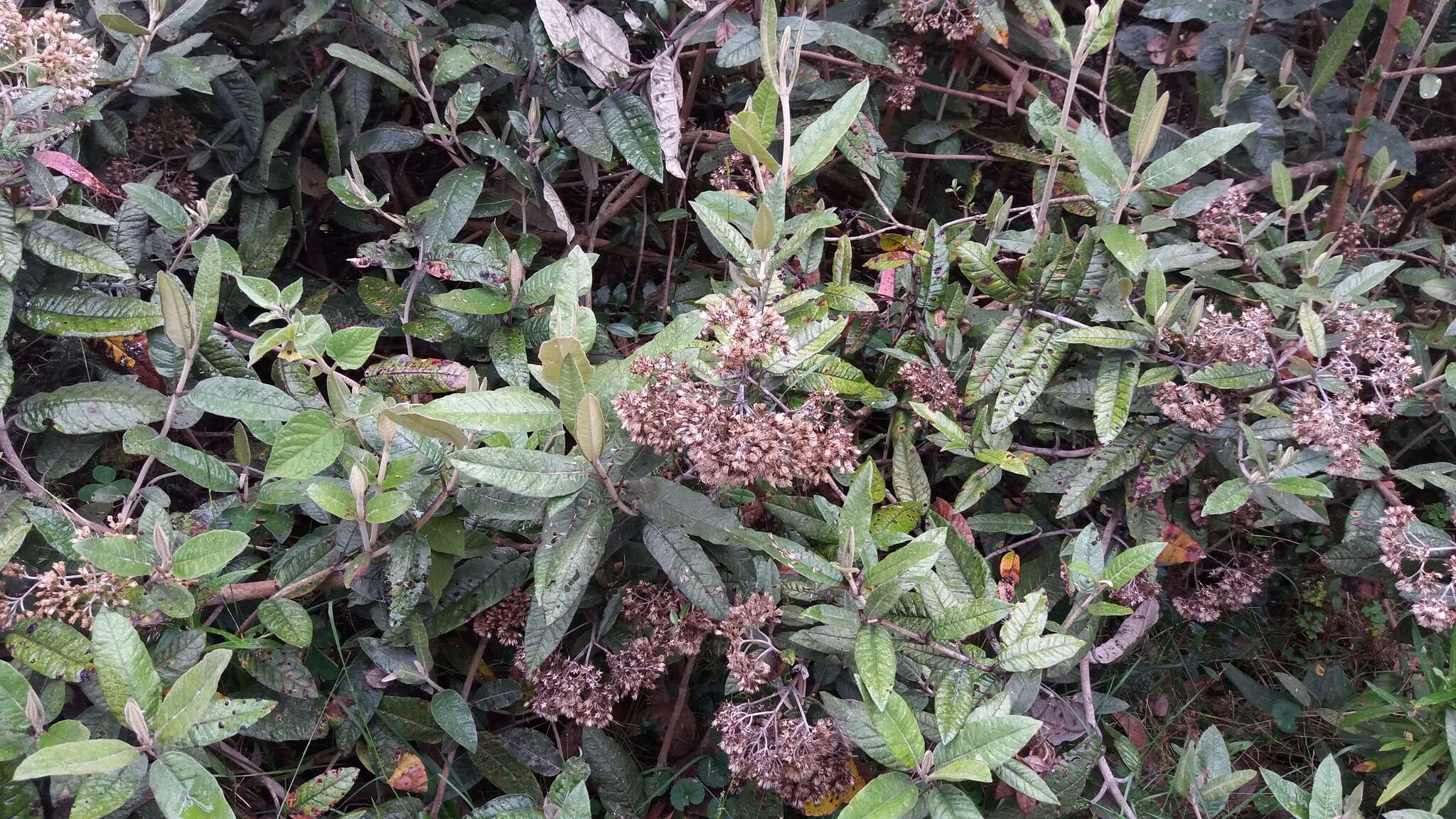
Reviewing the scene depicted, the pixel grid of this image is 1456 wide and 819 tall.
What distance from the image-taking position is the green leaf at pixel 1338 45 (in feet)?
7.22

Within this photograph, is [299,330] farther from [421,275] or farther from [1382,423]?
[1382,423]

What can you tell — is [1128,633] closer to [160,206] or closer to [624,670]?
[624,670]

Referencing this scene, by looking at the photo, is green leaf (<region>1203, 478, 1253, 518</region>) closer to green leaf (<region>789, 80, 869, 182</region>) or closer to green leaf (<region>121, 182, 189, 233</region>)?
green leaf (<region>789, 80, 869, 182</region>)

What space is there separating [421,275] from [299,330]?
0.63 meters

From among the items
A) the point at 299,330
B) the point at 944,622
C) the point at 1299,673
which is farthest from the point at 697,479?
the point at 1299,673

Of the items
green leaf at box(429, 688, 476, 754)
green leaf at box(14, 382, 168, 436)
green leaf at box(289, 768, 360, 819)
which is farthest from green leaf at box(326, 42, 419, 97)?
green leaf at box(289, 768, 360, 819)

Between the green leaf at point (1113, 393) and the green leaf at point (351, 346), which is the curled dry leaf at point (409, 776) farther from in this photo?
the green leaf at point (1113, 393)

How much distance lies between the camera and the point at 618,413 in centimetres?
134

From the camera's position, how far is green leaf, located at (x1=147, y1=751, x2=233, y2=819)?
1327 mm

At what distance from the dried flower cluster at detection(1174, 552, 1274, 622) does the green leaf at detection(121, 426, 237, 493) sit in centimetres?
210

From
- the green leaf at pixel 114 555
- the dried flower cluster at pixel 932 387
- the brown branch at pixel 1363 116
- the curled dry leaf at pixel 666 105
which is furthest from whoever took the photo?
the brown branch at pixel 1363 116

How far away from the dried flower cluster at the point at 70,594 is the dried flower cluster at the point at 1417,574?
90.4 inches

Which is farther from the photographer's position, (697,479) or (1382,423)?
(1382,423)

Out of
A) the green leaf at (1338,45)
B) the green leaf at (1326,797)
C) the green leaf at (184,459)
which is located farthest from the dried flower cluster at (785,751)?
the green leaf at (1338,45)
